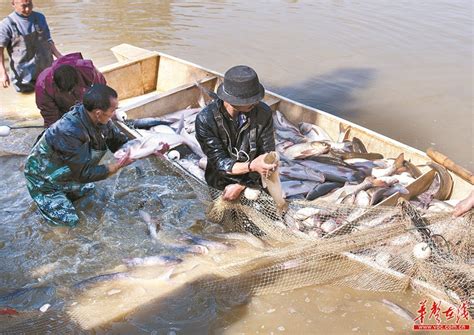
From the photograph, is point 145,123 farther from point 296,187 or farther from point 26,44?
point 26,44

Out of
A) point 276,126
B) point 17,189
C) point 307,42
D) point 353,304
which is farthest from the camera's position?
point 307,42

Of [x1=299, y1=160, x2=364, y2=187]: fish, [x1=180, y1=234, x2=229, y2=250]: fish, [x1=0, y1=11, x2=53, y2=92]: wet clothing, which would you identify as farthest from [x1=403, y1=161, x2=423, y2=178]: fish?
[x1=0, y1=11, x2=53, y2=92]: wet clothing

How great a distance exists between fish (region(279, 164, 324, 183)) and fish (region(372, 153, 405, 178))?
0.74 meters

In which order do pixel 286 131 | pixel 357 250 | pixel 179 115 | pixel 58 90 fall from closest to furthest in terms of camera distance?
pixel 357 250 → pixel 58 90 → pixel 286 131 → pixel 179 115

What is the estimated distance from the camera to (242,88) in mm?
3746

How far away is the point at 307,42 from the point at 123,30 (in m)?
5.38

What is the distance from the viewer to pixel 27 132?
24.2 ft

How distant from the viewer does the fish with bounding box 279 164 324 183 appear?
17.6 ft

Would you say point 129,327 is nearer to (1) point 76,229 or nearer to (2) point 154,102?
(1) point 76,229

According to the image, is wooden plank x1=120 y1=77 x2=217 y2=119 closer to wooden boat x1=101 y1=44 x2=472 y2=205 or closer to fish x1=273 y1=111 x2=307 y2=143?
wooden boat x1=101 y1=44 x2=472 y2=205

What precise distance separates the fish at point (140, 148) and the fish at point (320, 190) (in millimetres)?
1811

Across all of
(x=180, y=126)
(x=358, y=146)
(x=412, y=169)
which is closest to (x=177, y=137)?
(x=180, y=126)

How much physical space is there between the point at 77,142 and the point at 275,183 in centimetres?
202

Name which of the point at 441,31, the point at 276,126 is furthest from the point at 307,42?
the point at 276,126
